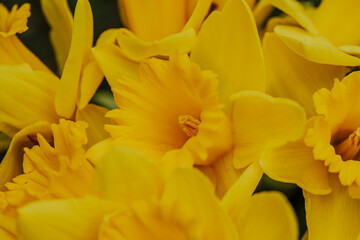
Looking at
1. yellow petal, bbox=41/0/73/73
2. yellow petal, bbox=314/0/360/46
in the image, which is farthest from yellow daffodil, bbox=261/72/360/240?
yellow petal, bbox=41/0/73/73

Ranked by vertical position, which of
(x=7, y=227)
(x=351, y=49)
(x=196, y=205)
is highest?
(x=351, y=49)

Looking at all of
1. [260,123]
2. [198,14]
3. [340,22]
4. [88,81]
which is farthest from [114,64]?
[340,22]

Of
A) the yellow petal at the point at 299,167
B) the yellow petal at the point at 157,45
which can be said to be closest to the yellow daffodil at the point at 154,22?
the yellow petal at the point at 157,45

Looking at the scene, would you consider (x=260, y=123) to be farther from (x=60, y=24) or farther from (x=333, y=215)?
(x=60, y=24)

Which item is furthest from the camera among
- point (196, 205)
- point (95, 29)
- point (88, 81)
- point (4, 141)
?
point (95, 29)

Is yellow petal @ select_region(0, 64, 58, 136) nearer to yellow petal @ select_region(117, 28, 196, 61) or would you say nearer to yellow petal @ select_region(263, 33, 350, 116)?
yellow petal @ select_region(117, 28, 196, 61)

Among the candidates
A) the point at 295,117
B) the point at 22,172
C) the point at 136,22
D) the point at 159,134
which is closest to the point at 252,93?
the point at 295,117
